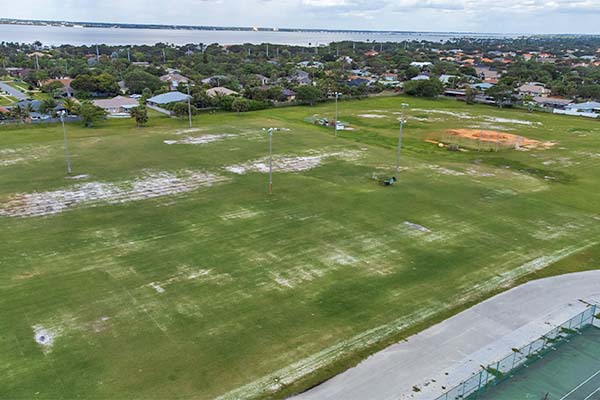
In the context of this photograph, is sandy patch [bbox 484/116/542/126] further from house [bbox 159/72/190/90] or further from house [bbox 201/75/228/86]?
house [bbox 159/72/190/90]

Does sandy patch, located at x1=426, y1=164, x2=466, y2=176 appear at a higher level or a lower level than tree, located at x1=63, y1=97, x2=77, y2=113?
lower

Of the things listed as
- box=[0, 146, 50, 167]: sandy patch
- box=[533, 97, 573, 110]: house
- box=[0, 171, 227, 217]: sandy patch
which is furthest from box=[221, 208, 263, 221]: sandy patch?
box=[533, 97, 573, 110]: house

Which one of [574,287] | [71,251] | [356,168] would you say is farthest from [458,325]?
[356,168]

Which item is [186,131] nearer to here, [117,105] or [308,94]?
[117,105]

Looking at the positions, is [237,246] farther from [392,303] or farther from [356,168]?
[356,168]

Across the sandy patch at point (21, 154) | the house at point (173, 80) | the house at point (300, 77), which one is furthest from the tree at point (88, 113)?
the house at point (300, 77)

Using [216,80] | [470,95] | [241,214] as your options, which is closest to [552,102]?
[470,95]
